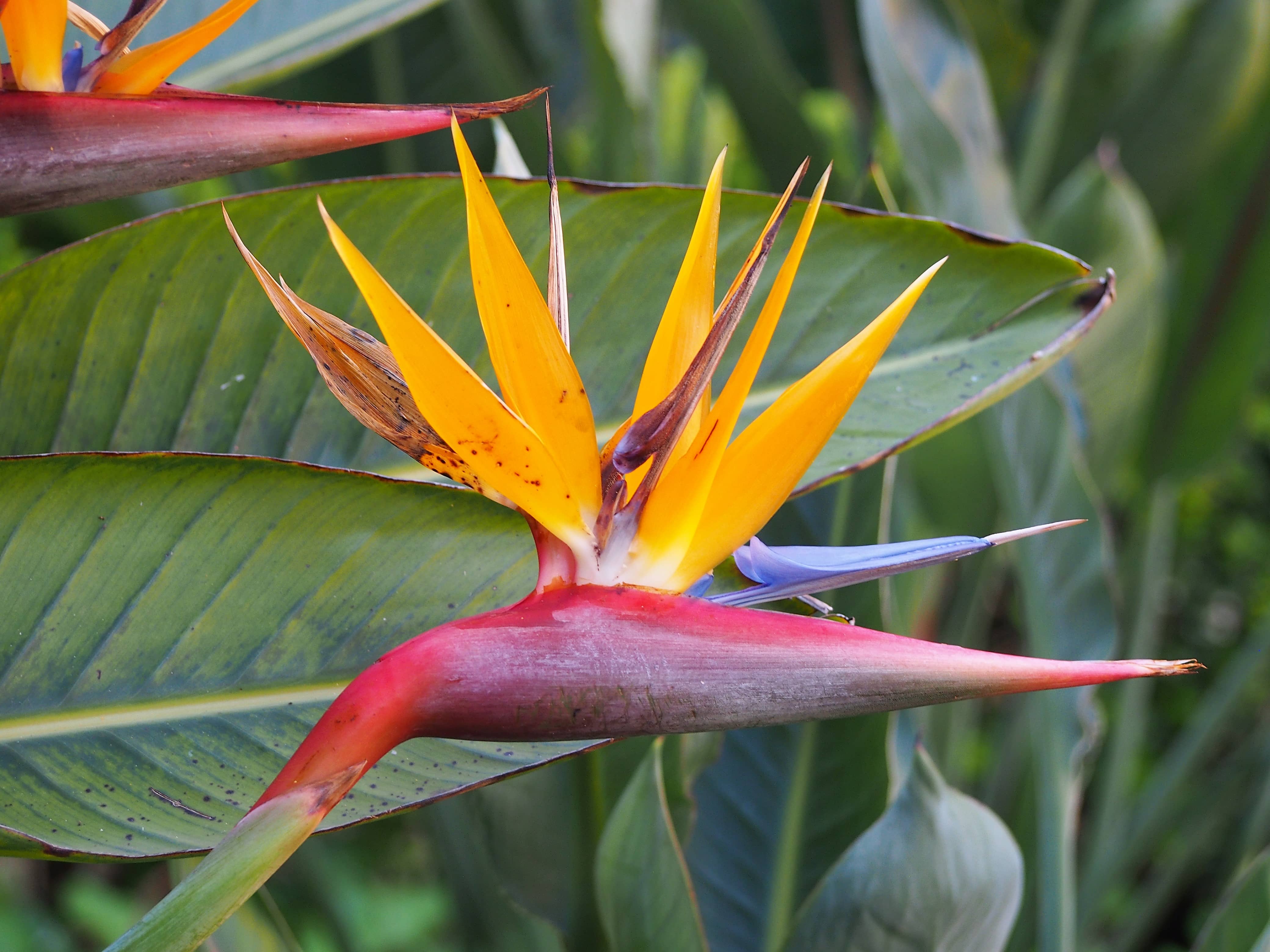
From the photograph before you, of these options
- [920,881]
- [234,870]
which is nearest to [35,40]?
[234,870]

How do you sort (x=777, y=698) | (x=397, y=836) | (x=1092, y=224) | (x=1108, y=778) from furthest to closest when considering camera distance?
(x=397, y=836) → (x=1108, y=778) → (x=1092, y=224) → (x=777, y=698)

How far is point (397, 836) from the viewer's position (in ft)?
5.07

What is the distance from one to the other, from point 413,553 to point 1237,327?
1051mm

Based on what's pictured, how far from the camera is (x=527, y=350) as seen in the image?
0.85ft

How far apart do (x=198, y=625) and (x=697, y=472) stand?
7.3 inches

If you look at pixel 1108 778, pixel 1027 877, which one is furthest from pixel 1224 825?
pixel 1027 877

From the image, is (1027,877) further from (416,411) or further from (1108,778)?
(416,411)

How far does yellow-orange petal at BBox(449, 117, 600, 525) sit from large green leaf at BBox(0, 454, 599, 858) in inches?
3.2

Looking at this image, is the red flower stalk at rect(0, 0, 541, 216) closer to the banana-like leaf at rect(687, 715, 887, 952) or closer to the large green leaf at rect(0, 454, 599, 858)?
the large green leaf at rect(0, 454, 599, 858)

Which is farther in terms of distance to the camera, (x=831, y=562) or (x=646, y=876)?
(x=646, y=876)

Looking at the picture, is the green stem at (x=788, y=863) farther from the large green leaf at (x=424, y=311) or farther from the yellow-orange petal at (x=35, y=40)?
the yellow-orange petal at (x=35, y=40)

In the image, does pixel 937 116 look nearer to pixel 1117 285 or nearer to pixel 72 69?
pixel 1117 285

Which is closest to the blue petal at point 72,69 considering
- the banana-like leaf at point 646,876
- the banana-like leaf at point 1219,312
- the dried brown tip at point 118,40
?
the dried brown tip at point 118,40

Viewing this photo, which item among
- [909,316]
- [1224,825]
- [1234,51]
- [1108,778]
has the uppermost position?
[1234,51]
